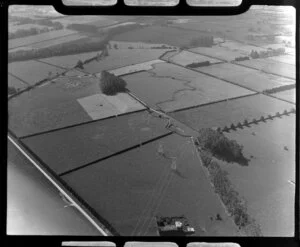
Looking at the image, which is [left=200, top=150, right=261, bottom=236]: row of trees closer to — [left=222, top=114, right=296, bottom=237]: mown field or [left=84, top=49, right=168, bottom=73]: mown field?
[left=222, top=114, right=296, bottom=237]: mown field

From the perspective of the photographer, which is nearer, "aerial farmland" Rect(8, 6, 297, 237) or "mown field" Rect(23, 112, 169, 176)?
"aerial farmland" Rect(8, 6, 297, 237)

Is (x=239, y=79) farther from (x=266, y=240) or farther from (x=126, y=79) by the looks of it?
(x=266, y=240)

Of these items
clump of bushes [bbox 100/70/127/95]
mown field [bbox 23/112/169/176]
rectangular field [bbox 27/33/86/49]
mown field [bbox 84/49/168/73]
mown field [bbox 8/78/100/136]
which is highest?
rectangular field [bbox 27/33/86/49]

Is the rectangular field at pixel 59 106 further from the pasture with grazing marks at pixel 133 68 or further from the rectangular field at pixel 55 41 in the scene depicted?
the rectangular field at pixel 55 41

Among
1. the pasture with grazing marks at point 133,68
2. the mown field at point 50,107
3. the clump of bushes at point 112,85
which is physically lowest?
the mown field at point 50,107

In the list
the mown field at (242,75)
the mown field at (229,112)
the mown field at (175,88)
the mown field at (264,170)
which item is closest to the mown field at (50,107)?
the mown field at (175,88)

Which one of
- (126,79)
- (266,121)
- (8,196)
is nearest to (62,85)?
(126,79)

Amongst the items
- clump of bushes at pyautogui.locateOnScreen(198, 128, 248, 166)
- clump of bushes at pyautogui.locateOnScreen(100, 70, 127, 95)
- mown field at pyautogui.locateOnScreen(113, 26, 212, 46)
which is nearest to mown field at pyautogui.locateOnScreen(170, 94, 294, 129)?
clump of bushes at pyautogui.locateOnScreen(198, 128, 248, 166)
